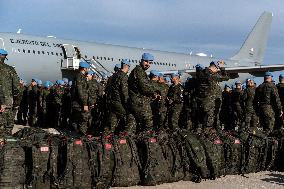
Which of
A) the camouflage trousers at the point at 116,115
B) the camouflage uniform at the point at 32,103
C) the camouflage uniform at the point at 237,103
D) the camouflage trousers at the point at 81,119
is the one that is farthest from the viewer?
the camouflage uniform at the point at 32,103

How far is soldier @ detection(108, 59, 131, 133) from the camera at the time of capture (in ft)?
27.4

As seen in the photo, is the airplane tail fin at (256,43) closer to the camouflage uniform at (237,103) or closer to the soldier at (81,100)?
the camouflage uniform at (237,103)

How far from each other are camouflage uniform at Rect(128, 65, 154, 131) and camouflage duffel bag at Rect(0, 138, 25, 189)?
3.00 meters

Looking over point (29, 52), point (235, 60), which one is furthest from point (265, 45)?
point (29, 52)

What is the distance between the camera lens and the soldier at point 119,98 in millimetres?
8352

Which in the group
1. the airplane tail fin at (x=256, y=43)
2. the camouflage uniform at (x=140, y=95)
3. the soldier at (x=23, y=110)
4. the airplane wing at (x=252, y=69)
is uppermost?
the airplane tail fin at (x=256, y=43)

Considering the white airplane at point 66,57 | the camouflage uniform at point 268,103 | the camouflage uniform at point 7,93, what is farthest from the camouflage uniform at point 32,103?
the camouflage uniform at point 268,103

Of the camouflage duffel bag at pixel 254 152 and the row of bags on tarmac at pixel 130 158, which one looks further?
the camouflage duffel bag at pixel 254 152

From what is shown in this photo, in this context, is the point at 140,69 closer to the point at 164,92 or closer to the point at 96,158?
the point at 96,158

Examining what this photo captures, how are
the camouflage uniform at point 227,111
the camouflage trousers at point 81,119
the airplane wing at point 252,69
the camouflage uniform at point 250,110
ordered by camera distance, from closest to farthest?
the camouflage trousers at point 81,119 → the camouflage uniform at point 250,110 → the camouflage uniform at point 227,111 → the airplane wing at point 252,69

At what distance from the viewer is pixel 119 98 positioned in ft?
28.0

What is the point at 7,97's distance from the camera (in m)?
6.84

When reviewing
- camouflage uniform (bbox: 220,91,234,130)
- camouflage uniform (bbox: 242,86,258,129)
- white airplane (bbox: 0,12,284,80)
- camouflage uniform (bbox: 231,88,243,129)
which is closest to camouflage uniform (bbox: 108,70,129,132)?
camouflage uniform (bbox: 242,86,258,129)

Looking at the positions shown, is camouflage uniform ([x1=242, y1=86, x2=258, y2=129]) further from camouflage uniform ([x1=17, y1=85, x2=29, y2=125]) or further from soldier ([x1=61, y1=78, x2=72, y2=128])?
camouflage uniform ([x1=17, y1=85, x2=29, y2=125])
